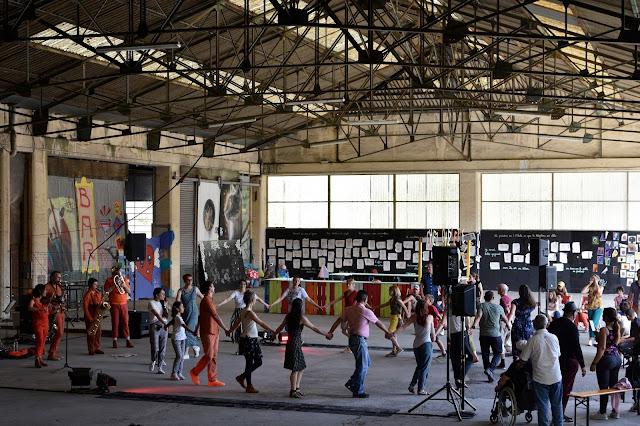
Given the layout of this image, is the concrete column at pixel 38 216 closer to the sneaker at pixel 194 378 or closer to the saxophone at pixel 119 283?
the saxophone at pixel 119 283

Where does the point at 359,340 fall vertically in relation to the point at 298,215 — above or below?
below

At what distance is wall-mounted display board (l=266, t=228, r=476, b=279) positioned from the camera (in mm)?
31219

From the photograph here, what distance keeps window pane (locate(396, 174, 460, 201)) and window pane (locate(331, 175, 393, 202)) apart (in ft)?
1.45

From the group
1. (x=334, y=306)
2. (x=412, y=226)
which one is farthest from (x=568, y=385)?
(x=412, y=226)

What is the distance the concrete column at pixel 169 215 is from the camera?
27781 mm

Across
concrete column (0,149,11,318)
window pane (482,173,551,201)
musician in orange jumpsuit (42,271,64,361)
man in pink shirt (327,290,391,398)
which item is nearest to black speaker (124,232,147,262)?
musician in orange jumpsuit (42,271,64,361)

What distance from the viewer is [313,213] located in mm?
32750

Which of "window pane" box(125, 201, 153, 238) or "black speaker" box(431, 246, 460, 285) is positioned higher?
"window pane" box(125, 201, 153, 238)

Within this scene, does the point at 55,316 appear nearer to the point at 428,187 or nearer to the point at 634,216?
the point at 428,187

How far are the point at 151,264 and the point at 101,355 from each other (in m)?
11.9

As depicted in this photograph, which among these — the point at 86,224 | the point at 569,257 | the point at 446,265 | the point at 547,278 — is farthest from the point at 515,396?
the point at 569,257

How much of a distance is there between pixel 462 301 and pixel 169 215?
60.7ft

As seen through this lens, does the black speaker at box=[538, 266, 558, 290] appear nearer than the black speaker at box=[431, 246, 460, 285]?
No

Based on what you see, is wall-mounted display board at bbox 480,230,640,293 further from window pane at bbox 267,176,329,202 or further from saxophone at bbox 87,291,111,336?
saxophone at bbox 87,291,111,336
